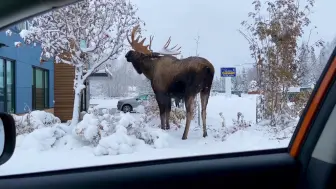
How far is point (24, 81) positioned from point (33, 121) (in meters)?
4.31

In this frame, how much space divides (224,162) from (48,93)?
1139cm

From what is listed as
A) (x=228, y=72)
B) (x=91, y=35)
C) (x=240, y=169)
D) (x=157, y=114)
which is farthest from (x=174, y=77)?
(x=240, y=169)

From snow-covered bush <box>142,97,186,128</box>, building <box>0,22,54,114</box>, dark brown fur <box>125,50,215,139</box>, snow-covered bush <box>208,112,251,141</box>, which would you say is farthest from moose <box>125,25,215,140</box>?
building <box>0,22,54,114</box>

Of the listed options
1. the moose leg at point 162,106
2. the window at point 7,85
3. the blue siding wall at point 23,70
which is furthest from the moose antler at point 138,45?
the blue siding wall at point 23,70

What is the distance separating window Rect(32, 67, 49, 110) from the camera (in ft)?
38.6

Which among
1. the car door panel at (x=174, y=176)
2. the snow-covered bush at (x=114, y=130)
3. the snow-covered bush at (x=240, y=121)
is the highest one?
the car door panel at (x=174, y=176)

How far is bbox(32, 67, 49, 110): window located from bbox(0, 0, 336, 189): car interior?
9448mm

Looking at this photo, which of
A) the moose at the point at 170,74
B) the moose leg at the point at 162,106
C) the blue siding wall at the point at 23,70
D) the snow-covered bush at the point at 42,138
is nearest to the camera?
the snow-covered bush at the point at 42,138

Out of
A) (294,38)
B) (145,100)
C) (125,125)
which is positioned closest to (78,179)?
(125,125)

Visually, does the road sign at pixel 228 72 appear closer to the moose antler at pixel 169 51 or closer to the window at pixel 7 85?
the moose antler at pixel 169 51

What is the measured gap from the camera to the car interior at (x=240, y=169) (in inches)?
83.5

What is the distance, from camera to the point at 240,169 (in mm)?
2418

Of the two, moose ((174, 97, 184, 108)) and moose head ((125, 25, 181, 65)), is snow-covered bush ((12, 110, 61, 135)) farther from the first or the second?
moose ((174, 97, 184, 108))

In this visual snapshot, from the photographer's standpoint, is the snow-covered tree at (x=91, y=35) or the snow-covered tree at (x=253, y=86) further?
the snow-covered tree at (x=91, y=35)
